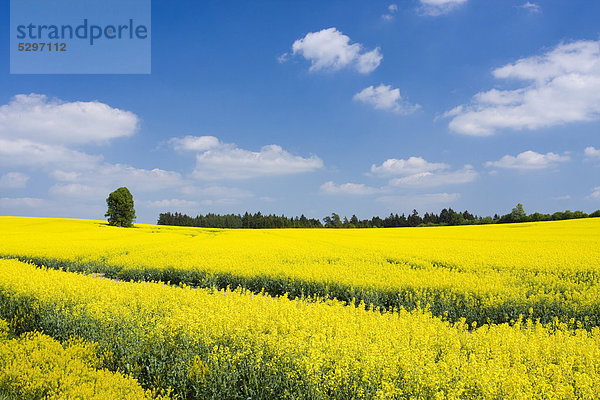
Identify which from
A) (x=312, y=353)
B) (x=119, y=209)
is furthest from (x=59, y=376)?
(x=119, y=209)

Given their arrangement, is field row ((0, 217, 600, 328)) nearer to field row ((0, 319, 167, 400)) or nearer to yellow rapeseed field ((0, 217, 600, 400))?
yellow rapeseed field ((0, 217, 600, 400))

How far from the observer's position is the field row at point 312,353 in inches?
150

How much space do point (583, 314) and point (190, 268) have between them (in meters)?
12.7

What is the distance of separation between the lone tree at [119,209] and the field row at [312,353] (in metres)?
53.3

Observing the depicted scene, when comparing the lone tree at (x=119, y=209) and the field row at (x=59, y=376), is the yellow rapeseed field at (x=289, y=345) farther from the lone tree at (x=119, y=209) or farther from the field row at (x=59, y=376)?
the lone tree at (x=119, y=209)

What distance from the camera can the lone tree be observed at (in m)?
55.0

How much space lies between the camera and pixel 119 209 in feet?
182

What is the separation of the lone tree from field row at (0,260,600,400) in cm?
5333

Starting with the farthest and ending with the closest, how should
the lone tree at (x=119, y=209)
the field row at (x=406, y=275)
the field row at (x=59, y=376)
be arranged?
1. the lone tree at (x=119, y=209)
2. the field row at (x=406, y=275)
3. the field row at (x=59, y=376)

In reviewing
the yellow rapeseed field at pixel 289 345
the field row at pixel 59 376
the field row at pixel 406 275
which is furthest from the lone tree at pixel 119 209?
the field row at pixel 59 376

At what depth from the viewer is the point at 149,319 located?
20.0 feet

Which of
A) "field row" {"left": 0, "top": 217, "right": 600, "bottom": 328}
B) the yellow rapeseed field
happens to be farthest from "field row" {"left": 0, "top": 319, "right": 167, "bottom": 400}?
"field row" {"left": 0, "top": 217, "right": 600, "bottom": 328}

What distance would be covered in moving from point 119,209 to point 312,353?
59.1m

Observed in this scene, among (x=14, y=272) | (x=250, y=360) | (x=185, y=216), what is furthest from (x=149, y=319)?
(x=185, y=216)
